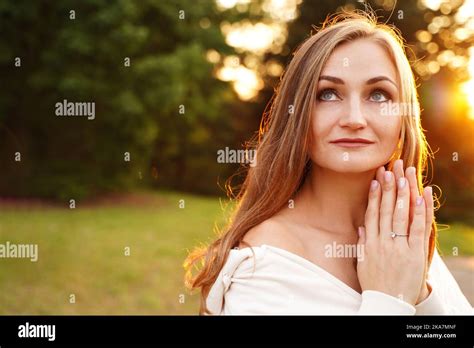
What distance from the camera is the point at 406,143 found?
5.99ft

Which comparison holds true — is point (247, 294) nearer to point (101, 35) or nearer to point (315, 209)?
point (315, 209)

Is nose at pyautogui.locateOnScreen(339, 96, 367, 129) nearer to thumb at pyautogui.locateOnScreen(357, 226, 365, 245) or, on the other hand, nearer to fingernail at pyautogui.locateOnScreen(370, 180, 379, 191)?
fingernail at pyautogui.locateOnScreen(370, 180, 379, 191)

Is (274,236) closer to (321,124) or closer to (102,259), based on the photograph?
(321,124)

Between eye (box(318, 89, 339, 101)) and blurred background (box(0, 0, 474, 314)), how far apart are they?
9.93 metres

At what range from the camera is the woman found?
1566 mm

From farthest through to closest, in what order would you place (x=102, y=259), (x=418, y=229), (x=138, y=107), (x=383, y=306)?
(x=138, y=107) < (x=102, y=259) < (x=418, y=229) < (x=383, y=306)

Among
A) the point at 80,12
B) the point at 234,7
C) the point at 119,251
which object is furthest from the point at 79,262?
the point at 234,7

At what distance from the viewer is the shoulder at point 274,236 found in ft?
5.35

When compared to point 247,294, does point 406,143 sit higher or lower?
higher

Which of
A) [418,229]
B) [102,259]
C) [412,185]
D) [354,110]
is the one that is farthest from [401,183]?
[102,259]

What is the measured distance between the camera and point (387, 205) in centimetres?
167

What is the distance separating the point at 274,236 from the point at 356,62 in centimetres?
53

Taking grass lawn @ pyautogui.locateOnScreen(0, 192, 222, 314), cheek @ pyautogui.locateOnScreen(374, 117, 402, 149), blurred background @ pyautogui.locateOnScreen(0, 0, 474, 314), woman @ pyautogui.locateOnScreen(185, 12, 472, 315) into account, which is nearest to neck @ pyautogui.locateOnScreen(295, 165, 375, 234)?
woman @ pyautogui.locateOnScreen(185, 12, 472, 315)

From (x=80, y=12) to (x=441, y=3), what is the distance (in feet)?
46.1
